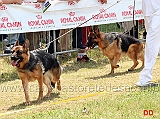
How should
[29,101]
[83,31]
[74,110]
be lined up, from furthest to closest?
[83,31], [29,101], [74,110]

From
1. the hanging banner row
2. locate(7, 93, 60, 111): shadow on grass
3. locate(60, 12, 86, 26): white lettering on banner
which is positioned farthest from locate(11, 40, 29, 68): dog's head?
locate(60, 12, 86, 26): white lettering on banner

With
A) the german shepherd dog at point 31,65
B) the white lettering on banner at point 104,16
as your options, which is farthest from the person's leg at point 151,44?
the white lettering on banner at point 104,16

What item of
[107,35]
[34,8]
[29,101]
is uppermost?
[34,8]

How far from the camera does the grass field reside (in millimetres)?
5715

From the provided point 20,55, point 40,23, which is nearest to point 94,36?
point 40,23

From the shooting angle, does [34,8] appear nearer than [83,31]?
Yes

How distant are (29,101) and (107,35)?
3.28 metres

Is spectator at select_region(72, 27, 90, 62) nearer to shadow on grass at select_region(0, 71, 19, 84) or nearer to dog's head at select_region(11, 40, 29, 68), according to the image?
shadow on grass at select_region(0, 71, 19, 84)

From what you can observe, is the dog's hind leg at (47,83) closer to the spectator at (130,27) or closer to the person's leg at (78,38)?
the person's leg at (78,38)

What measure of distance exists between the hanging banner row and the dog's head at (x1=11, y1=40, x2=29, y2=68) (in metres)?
2.29

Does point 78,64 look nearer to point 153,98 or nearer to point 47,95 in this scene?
point 47,95

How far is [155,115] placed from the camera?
5.41 m

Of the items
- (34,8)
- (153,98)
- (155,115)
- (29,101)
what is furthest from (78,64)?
(155,115)

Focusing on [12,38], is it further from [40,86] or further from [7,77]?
[40,86]
